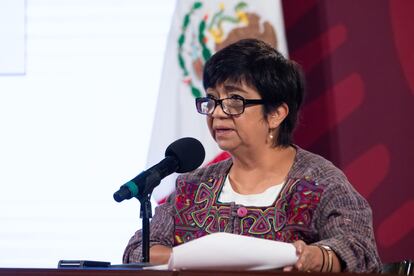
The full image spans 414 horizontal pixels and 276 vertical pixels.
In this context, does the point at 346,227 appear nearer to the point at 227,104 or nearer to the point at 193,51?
the point at 227,104

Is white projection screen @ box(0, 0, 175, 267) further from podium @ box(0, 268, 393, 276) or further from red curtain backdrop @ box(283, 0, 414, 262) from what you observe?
podium @ box(0, 268, 393, 276)

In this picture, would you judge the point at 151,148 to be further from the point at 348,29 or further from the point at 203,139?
the point at 348,29

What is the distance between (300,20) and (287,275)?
7.43ft

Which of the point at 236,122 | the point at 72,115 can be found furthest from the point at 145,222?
the point at 72,115

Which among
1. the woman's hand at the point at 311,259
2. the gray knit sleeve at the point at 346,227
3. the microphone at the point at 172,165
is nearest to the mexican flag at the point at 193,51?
the gray knit sleeve at the point at 346,227

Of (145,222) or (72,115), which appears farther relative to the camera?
(72,115)

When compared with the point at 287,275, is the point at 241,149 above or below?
above

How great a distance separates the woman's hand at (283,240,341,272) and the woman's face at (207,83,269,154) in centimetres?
50

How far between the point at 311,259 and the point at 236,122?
0.60 metres

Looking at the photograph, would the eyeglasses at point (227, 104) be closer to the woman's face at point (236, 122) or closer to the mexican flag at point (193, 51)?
the woman's face at point (236, 122)

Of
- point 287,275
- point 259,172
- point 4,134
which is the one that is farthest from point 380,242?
point 287,275

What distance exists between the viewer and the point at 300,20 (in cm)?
372

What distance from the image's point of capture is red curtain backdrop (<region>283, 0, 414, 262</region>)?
3637 mm

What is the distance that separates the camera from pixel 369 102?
366cm
